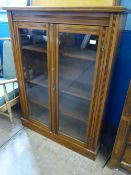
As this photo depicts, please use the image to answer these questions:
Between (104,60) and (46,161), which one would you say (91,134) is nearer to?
(46,161)

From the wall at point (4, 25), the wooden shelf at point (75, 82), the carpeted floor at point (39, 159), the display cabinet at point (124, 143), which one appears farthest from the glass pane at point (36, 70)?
the wall at point (4, 25)

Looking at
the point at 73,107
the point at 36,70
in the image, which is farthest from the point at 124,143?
the point at 36,70

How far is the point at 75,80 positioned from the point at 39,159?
0.84 meters

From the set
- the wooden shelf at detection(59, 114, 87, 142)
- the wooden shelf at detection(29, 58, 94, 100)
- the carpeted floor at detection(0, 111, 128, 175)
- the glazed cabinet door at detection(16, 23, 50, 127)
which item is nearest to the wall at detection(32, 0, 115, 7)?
the glazed cabinet door at detection(16, 23, 50, 127)

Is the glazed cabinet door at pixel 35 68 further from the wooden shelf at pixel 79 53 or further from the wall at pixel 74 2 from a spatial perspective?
the wall at pixel 74 2

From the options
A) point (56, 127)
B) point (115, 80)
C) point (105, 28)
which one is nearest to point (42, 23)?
point (105, 28)

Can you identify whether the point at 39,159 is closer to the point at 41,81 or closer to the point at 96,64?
the point at 41,81

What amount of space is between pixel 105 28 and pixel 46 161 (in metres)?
1.28

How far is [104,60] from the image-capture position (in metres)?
1.05

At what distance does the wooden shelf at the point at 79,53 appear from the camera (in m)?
1.14

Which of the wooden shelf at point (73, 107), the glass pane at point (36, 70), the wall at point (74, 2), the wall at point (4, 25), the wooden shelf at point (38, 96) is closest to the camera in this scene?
the wall at point (74, 2)

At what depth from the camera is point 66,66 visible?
1.37 m

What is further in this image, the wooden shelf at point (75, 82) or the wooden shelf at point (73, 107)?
the wooden shelf at point (73, 107)

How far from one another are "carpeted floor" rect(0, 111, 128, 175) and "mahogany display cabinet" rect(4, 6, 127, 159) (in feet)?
0.26
